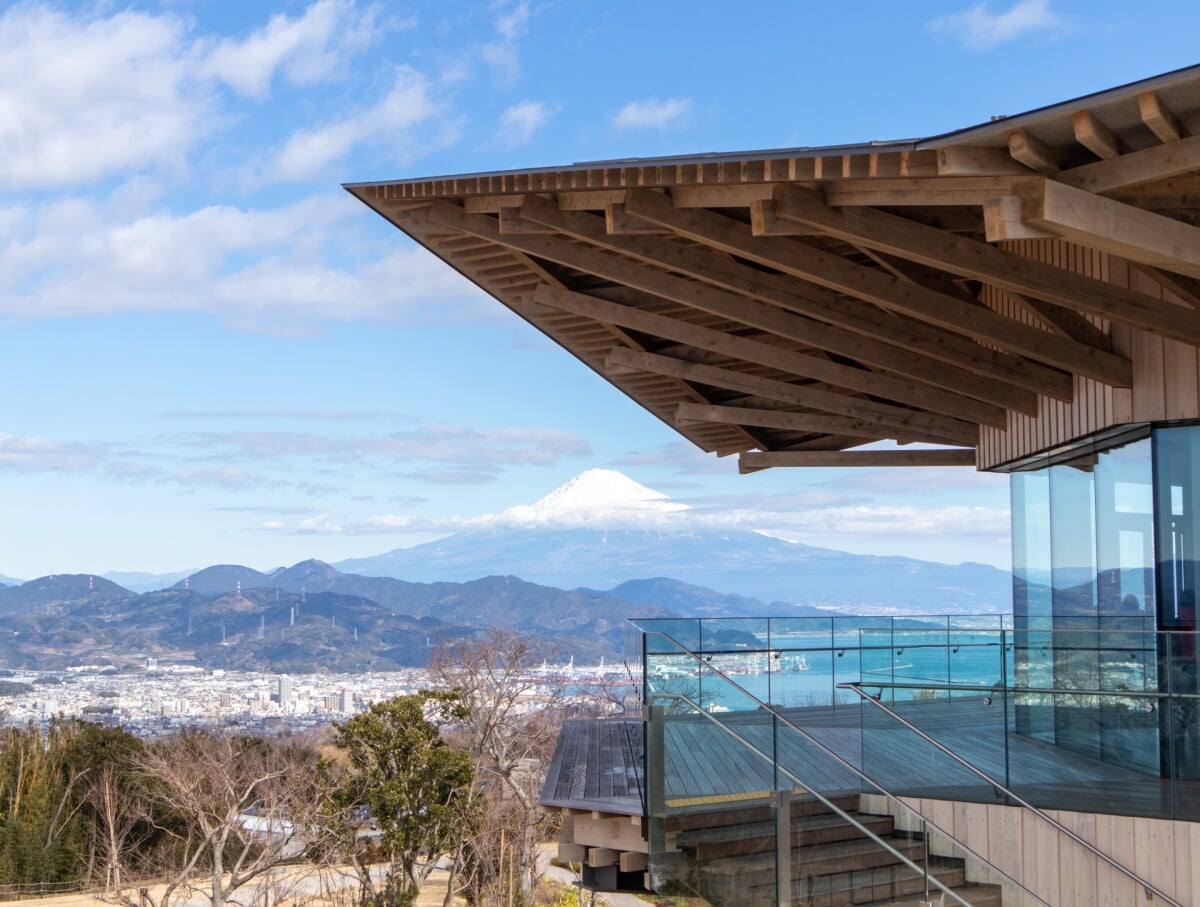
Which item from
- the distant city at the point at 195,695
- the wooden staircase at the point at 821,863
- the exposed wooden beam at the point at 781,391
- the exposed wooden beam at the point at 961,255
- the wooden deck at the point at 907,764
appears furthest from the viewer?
the distant city at the point at 195,695

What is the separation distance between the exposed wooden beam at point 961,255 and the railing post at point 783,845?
332 centimetres

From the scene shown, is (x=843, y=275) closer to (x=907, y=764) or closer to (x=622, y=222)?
(x=622, y=222)

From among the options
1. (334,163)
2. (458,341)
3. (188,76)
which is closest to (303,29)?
(188,76)

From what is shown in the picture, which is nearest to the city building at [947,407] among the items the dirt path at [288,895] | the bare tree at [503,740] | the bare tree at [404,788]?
the bare tree at [404,788]

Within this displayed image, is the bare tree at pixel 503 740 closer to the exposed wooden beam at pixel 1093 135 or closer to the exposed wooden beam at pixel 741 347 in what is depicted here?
the exposed wooden beam at pixel 741 347

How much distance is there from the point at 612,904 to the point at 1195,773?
2650cm

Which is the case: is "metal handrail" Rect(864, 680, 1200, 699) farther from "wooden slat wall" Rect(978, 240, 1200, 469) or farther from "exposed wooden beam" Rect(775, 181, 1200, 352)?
"exposed wooden beam" Rect(775, 181, 1200, 352)

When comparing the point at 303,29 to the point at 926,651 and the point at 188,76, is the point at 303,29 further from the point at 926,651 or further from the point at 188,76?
the point at 926,651

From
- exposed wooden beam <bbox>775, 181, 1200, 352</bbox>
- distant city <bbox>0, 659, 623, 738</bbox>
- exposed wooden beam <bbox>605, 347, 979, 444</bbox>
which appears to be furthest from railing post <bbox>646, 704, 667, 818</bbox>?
distant city <bbox>0, 659, 623, 738</bbox>

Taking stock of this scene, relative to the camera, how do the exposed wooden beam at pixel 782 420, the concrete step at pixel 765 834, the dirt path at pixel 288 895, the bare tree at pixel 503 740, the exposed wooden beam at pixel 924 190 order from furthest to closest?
the dirt path at pixel 288 895 → the bare tree at pixel 503 740 → the exposed wooden beam at pixel 782 420 → the concrete step at pixel 765 834 → the exposed wooden beam at pixel 924 190

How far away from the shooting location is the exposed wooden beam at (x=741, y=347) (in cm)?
1042

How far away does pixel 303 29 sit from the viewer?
30.7 m

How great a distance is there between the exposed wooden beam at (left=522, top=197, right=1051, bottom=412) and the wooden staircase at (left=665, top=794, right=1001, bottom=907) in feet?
11.8

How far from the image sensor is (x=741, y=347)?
34.4ft
